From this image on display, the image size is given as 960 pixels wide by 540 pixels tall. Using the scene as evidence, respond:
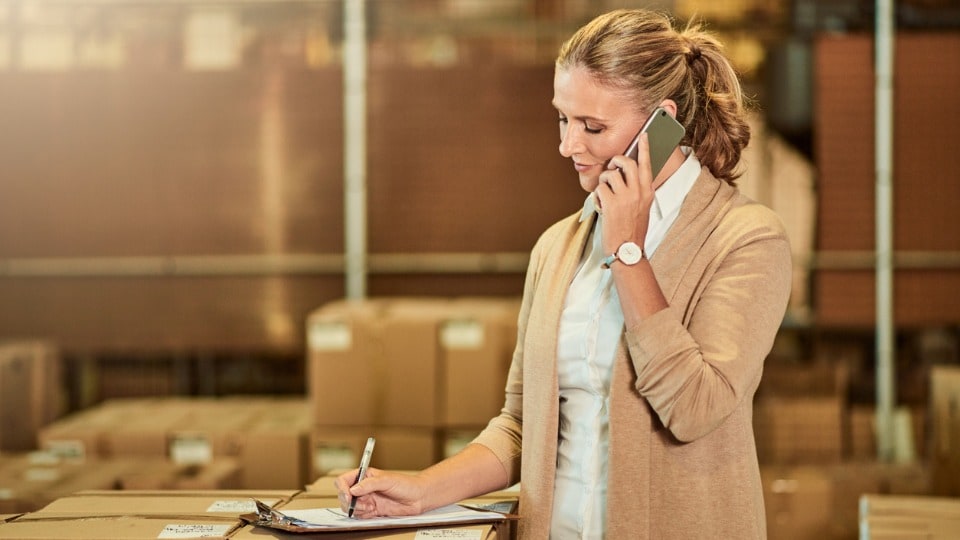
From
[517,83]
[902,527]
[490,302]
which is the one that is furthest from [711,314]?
[517,83]

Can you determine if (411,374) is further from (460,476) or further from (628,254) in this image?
(628,254)

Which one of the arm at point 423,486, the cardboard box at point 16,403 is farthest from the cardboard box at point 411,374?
the arm at point 423,486

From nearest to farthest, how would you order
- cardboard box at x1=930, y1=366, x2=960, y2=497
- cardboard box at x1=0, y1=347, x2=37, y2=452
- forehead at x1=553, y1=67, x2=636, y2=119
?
forehead at x1=553, y1=67, x2=636, y2=119 < cardboard box at x1=930, y1=366, x2=960, y2=497 < cardboard box at x1=0, y1=347, x2=37, y2=452

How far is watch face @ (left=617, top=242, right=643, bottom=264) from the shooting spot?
5.68 ft

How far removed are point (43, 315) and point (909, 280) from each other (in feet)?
12.5

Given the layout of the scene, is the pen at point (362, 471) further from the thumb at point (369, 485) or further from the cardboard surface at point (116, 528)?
the cardboard surface at point (116, 528)

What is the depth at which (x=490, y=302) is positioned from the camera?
482 centimetres

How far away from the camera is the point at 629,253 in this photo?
174cm

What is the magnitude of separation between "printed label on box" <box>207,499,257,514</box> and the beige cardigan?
1.45ft

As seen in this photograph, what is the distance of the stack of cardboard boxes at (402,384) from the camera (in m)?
4.12

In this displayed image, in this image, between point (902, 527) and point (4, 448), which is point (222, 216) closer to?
point (4, 448)

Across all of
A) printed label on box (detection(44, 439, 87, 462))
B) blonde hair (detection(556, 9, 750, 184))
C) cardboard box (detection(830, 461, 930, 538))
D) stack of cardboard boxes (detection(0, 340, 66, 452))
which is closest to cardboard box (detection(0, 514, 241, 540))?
blonde hair (detection(556, 9, 750, 184))

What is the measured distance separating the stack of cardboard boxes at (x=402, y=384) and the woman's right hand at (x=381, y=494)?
2300 mm

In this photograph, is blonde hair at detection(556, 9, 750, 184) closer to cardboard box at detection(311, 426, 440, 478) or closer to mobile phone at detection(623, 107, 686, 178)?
mobile phone at detection(623, 107, 686, 178)
